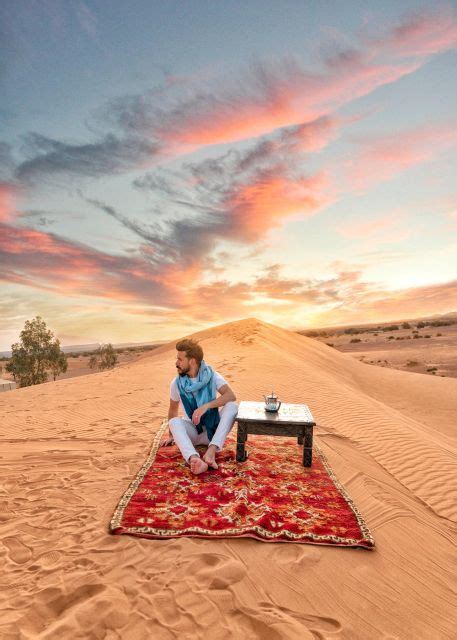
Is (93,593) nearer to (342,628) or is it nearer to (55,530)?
(55,530)

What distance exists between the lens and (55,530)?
411 cm

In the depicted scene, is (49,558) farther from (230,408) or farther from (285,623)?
(230,408)

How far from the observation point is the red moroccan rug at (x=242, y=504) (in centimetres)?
401

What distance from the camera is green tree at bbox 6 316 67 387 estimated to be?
38.2 meters

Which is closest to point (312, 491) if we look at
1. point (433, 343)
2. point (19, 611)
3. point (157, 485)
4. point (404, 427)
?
point (157, 485)

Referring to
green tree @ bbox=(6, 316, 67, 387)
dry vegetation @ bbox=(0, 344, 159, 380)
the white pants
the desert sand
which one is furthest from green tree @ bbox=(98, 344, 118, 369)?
the white pants

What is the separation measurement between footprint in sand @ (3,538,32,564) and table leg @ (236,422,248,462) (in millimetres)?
2936

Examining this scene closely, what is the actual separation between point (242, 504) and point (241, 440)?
137 centimetres

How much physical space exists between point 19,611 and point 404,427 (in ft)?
30.0

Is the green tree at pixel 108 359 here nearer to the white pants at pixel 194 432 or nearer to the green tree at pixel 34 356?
the green tree at pixel 34 356

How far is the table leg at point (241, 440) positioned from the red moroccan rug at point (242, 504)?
0.12 m

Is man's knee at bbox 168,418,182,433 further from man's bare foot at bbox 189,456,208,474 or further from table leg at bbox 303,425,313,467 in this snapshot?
table leg at bbox 303,425,313,467

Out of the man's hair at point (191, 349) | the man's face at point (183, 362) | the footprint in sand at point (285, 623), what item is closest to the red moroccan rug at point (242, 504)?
the footprint in sand at point (285, 623)

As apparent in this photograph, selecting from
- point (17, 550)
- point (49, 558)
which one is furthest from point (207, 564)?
point (17, 550)
